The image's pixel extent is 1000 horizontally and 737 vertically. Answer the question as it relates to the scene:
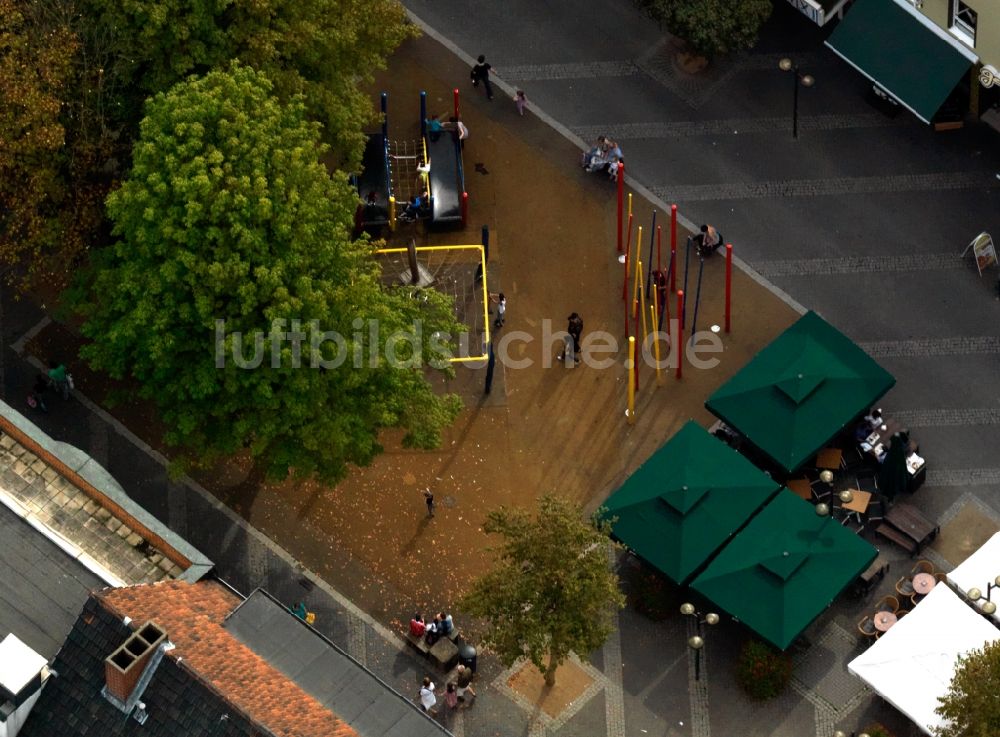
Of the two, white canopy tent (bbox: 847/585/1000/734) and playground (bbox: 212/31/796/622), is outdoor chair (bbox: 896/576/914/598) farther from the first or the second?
playground (bbox: 212/31/796/622)

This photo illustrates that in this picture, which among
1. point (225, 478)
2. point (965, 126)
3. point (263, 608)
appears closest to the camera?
point (263, 608)

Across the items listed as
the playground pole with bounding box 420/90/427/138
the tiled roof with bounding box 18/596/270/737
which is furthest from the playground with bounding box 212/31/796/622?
the tiled roof with bounding box 18/596/270/737

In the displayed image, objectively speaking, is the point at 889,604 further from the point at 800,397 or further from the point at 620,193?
the point at 620,193

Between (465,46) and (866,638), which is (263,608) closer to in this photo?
(866,638)

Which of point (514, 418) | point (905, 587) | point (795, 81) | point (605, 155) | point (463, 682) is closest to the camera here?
point (463, 682)

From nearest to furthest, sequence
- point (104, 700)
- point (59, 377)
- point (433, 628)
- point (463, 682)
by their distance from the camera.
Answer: point (104, 700) → point (463, 682) → point (433, 628) → point (59, 377)

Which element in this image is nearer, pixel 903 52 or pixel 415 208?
pixel 903 52

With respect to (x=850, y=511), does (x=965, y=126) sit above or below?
above

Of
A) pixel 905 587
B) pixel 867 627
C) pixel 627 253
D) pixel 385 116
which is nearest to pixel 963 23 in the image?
pixel 627 253

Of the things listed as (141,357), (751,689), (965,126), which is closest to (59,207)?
(141,357)
